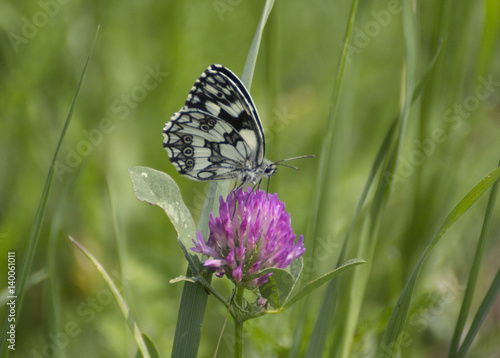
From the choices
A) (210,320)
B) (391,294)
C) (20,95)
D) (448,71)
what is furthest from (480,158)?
(20,95)

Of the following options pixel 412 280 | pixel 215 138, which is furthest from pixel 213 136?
pixel 412 280

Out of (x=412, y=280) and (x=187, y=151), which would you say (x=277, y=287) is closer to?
(x=412, y=280)

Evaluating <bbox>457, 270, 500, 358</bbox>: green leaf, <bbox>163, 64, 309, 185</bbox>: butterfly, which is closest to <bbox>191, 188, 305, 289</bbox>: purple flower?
<bbox>163, 64, 309, 185</bbox>: butterfly

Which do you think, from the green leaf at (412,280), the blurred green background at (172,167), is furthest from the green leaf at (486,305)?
the blurred green background at (172,167)

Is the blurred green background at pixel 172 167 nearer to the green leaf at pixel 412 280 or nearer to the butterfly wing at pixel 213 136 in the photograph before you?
the butterfly wing at pixel 213 136

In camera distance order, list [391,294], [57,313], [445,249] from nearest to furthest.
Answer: [57,313] < [391,294] < [445,249]

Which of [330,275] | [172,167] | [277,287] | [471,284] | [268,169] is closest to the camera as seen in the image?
[330,275]

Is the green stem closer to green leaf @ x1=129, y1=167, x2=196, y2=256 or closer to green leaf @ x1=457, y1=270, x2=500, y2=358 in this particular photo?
green leaf @ x1=129, y1=167, x2=196, y2=256

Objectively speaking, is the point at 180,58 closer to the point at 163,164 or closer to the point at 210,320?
the point at 163,164

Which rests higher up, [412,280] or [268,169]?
[268,169]
